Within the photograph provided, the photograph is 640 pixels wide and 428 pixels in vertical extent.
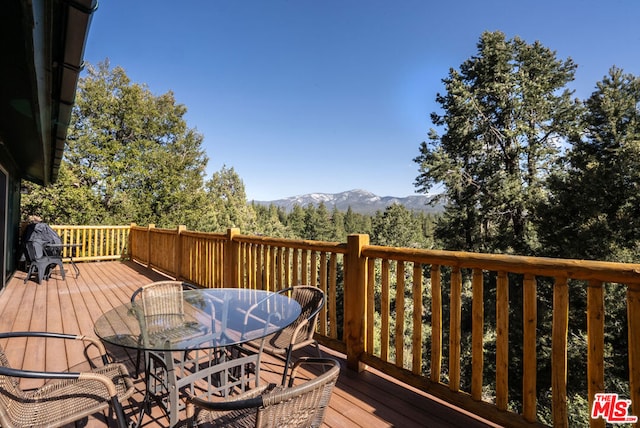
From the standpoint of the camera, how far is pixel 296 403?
3.27 feet

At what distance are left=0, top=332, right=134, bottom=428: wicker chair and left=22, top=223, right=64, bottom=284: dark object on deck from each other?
5446 millimetres

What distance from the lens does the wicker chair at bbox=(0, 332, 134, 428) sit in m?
1.29

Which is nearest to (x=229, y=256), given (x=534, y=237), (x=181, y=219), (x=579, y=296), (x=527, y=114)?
(x=579, y=296)

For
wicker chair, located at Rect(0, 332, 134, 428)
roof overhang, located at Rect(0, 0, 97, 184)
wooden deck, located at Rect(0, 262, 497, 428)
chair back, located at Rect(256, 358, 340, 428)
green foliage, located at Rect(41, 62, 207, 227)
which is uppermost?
green foliage, located at Rect(41, 62, 207, 227)

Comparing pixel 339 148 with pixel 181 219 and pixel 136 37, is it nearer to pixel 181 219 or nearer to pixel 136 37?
pixel 181 219

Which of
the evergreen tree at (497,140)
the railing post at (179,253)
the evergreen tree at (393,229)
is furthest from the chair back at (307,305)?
the evergreen tree at (393,229)

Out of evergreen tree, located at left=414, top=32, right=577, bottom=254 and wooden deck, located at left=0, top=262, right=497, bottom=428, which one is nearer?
wooden deck, located at left=0, top=262, right=497, bottom=428

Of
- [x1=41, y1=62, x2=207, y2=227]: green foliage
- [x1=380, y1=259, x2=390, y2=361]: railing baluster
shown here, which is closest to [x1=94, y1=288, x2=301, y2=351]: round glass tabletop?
[x1=380, y1=259, x2=390, y2=361]: railing baluster

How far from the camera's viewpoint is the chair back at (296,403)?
0.94 metres

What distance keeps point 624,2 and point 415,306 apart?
16588 mm

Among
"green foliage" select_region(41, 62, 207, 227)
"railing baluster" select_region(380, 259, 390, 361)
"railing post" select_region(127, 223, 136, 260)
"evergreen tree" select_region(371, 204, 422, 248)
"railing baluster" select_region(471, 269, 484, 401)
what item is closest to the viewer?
"railing baluster" select_region(471, 269, 484, 401)

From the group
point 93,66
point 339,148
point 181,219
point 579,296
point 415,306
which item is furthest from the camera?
point 339,148

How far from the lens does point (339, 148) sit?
32.2 meters

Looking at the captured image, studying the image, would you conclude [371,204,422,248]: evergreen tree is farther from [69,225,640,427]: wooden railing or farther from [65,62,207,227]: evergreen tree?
[69,225,640,427]: wooden railing
